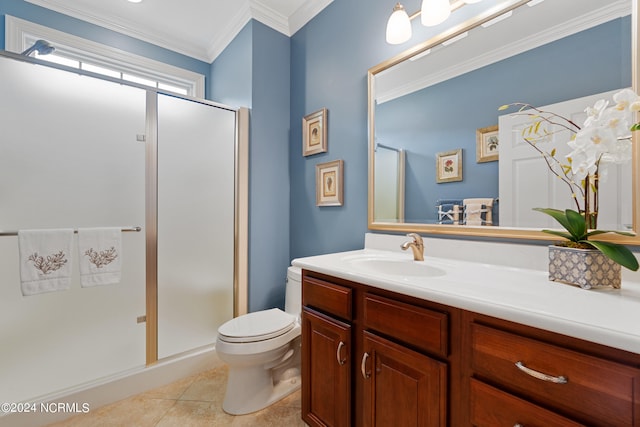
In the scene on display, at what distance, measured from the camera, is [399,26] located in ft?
4.41

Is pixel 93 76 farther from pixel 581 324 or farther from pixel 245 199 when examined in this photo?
pixel 581 324

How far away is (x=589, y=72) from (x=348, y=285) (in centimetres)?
111

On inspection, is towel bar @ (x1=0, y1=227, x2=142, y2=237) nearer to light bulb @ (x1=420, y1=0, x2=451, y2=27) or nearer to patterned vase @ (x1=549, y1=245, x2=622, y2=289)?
light bulb @ (x1=420, y1=0, x2=451, y2=27)

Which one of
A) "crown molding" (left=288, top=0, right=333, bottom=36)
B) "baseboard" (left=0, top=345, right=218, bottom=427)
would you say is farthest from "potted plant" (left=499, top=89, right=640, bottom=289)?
"baseboard" (left=0, top=345, right=218, bottom=427)

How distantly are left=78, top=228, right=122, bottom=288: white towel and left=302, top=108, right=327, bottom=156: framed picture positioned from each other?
1.31 metres

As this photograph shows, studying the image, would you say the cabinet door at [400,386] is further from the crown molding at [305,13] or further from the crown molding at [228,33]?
the crown molding at [228,33]

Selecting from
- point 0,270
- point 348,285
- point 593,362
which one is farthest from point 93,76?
point 593,362

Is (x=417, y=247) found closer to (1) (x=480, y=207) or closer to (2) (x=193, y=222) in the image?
(1) (x=480, y=207)

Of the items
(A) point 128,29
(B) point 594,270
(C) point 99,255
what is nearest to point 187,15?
(A) point 128,29

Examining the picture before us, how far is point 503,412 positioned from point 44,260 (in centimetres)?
205

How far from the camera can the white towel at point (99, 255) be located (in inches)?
60.9

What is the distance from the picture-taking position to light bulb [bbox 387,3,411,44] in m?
1.33

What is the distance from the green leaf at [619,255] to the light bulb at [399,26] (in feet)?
3.84

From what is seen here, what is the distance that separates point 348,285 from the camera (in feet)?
3.47
